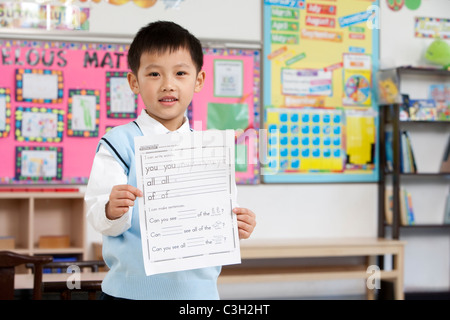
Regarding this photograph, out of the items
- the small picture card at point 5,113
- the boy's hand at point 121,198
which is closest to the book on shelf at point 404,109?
the small picture card at point 5,113

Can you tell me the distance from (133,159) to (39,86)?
2.35 m

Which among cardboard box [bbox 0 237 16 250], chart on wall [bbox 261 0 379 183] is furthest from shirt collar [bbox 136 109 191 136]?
chart on wall [bbox 261 0 379 183]

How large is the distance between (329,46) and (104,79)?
1228mm

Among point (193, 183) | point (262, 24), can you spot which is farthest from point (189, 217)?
point (262, 24)

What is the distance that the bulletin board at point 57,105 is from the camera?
2932 mm

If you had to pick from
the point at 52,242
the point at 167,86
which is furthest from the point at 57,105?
the point at 167,86

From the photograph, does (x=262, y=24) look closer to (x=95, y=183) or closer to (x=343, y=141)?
(x=343, y=141)

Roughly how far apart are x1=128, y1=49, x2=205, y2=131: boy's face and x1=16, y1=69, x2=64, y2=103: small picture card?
2287 mm

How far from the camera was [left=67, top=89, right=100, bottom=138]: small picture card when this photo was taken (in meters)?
3.00

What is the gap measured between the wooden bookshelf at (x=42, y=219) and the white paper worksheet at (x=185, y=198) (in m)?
2.15

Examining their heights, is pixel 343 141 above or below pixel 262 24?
below

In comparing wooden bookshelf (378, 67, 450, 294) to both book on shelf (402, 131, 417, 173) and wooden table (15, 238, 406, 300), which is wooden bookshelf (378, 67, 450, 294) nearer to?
book on shelf (402, 131, 417, 173)

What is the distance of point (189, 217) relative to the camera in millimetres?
686

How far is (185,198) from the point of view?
2.24 ft
